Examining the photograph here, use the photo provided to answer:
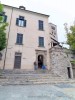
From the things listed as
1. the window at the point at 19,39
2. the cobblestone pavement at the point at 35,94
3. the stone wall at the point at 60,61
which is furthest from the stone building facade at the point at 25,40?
the cobblestone pavement at the point at 35,94

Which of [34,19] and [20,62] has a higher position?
[34,19]

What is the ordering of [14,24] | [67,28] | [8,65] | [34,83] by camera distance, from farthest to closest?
1. [67,28]
2. [14,24]
3. [8,65]
4. [34,83]

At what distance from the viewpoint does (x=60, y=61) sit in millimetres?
15430

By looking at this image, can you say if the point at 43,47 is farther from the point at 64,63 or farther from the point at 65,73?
the point at 65,73

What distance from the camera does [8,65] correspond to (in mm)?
14383

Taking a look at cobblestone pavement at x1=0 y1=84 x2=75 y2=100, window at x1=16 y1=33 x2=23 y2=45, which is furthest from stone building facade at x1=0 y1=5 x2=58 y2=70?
cobblestone pavement at x1=0 y1=84 x2=75 y2=100

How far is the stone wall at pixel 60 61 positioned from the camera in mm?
14852

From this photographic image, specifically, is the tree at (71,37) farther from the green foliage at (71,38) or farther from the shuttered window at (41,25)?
the shuttered window at (41,25)

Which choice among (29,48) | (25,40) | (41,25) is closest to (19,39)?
(25,40)

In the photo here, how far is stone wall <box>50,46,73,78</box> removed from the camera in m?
14.9

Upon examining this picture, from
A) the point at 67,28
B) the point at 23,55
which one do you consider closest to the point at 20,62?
the point at 23,55

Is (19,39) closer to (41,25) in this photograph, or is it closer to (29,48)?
(29,48)

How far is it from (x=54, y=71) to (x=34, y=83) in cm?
566

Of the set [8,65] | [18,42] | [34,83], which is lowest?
[34,83]
